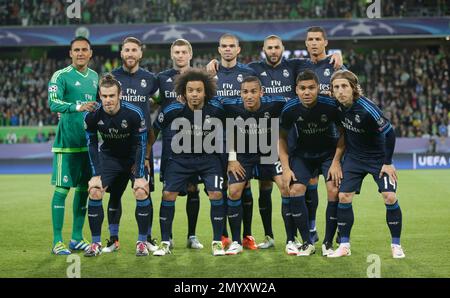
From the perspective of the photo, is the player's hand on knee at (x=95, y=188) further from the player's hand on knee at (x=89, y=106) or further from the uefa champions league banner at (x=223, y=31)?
the uefa champions league banner at (x=223, y=31)

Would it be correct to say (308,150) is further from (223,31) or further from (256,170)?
(223,31)

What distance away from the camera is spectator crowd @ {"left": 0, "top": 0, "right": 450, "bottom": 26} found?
28.3 m

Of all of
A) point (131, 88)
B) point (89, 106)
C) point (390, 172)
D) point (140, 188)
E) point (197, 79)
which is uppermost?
point (197, 79)

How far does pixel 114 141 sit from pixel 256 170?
1.65m

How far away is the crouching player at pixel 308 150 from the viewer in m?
7.82

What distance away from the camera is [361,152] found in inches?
305

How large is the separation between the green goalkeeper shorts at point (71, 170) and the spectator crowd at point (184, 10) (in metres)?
20.7

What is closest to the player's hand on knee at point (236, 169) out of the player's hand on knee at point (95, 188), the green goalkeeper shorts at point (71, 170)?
the player's hand on knee at point (95, 188)

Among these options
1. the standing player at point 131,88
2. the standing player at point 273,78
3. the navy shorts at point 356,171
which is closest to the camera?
the navy shorts at point 356,171

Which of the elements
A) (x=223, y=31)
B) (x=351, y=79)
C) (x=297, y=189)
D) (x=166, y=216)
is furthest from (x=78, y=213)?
(x=223, y=31)

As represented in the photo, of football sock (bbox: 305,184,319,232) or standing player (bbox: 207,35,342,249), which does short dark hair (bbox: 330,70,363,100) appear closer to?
standing player (bbox: 207,35,342,249)

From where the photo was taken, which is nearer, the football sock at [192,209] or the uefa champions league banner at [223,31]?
the football sock at [192,209]

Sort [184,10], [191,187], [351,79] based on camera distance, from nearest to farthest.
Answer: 1. [351,79]
2. [191,187]
3. [184,10]
